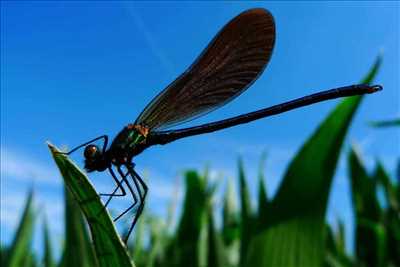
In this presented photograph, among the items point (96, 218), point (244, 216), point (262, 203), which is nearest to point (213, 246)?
point (244, 216)

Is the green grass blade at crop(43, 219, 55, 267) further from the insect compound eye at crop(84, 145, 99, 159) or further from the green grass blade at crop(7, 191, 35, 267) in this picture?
the insect compound eye at crop(84, 145, 99, 159)

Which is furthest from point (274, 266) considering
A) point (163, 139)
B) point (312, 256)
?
point (163, 139)

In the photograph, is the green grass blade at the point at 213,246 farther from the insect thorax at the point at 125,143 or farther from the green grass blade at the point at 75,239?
the insect thorax at the point at 125,143

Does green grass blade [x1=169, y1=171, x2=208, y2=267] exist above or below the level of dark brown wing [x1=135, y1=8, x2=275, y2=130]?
below

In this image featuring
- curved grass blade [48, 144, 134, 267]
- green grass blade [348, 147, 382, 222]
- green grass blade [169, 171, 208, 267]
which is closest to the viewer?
curved grass blade [48, 144, 134, 267]

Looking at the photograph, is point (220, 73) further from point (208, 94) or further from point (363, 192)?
point (363, 192)

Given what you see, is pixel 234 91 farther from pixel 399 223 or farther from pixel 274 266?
pixel 399 223

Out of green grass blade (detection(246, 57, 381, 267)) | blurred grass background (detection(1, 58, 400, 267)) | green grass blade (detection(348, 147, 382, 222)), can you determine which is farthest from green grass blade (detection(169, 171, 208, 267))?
green grass blade (detection(348, 147, 382, 222))
